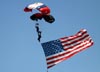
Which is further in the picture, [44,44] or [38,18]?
[38,18]

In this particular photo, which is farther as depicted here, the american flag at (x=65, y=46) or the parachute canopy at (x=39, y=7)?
the parachute canopy at (x=39, y=7)

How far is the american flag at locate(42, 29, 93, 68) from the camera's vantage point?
4259 centimetres

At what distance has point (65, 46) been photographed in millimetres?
44562

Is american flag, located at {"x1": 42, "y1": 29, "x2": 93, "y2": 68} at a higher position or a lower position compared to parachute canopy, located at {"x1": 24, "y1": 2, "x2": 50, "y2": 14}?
lower

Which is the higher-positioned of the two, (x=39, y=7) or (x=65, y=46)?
(x=39, y=7)

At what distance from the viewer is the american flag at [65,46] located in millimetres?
42594

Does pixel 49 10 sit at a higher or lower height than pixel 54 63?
higher

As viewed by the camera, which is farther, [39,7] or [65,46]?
[39,7]

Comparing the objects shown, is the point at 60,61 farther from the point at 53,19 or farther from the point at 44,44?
the point at 53,19

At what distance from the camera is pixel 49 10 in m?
45.6

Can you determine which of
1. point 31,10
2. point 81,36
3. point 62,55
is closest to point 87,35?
point 81,36

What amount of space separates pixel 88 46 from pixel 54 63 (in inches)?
215

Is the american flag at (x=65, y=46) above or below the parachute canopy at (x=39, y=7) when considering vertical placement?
below

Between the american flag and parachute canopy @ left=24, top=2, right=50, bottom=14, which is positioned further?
parachute canopy @ left=24, top=2, right=50, bottom=14
